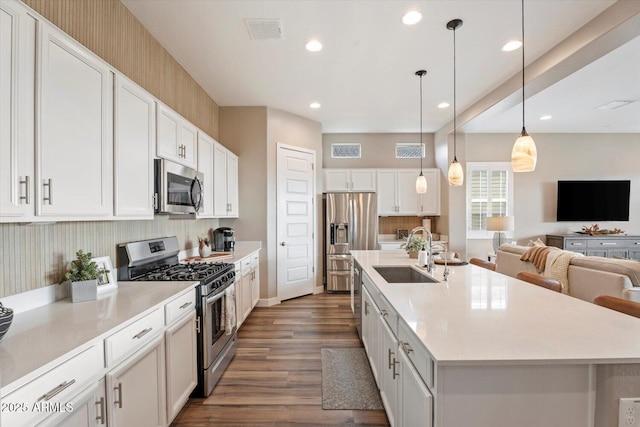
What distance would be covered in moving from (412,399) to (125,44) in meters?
3.14

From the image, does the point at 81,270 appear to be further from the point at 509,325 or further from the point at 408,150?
the point at 408,150

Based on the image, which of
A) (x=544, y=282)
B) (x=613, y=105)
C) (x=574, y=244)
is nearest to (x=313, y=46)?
(x=544, y=282)

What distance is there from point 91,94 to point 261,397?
2318mm

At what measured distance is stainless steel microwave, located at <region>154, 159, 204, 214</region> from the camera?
7.65ft

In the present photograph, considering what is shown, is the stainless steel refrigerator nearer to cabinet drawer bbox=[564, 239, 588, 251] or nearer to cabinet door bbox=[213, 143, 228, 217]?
cabinet door bbox=[213, 143, 228, 217]

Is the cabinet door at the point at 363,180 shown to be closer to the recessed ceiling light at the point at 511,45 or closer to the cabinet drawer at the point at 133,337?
the recessed ceiling light at the point at 511,45

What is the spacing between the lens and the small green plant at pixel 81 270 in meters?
1.75

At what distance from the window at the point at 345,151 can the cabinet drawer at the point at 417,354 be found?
203 inches

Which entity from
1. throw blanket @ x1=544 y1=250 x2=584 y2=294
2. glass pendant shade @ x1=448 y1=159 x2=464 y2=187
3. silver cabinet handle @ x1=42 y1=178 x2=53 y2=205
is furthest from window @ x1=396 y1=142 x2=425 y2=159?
silver cabinet handle @ x1=42 y1=178 x2=53 y2=205

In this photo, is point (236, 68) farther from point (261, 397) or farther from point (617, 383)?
point (617, 383)

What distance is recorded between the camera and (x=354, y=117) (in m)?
5.33

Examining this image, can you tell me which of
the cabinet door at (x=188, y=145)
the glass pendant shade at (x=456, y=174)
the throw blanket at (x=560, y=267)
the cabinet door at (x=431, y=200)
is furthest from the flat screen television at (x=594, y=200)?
the cabinet door at (x=188, y=145)

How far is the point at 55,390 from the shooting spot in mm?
1064

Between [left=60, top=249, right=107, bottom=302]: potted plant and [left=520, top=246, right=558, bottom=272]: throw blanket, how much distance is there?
166 inches
